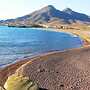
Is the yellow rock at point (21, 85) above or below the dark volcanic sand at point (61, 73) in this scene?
above

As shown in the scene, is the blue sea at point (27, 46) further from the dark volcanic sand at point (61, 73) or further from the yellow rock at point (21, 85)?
the yellow rock at point (21, 85)

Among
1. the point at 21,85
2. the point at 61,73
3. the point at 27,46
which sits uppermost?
the point at 21,85

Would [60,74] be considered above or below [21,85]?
below

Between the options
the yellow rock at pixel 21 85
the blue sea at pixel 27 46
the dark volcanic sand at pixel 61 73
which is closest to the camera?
the yellow rock at pixel 21 85

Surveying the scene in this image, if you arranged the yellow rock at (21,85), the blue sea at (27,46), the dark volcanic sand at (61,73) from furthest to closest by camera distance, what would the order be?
the blue sea at (27,46)
the dark volcanic sand at (61,73)
the yellow rock at (21,85)

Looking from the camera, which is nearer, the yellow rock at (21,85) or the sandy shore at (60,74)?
the yellow rock at (21,85)

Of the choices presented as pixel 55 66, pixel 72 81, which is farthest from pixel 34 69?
pixel 72 81

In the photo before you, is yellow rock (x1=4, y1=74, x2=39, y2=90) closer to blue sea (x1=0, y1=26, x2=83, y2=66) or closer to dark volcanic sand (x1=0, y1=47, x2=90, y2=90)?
dark volcanic sand (x1=0, y1=47, x2=90, y2=90)

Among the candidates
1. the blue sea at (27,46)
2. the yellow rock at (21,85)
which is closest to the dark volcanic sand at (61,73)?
the yellow rock at (21,85)

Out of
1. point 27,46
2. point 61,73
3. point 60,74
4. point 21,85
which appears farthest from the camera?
point 27,46

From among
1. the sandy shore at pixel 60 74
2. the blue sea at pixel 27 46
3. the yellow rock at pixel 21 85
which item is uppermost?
the yellow rock at pixel 21 85

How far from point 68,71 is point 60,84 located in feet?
19.8

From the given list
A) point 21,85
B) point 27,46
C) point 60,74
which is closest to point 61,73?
point 60,74

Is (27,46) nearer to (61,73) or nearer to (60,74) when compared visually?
(61,73)
